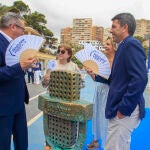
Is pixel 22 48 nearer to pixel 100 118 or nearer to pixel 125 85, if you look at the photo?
pixel 125 85

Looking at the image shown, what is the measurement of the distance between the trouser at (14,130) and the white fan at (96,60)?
35.4 inches

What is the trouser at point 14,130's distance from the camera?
3012 millimetres

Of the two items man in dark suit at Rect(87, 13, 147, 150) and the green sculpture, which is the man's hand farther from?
man in dark suit at Rect(87, 13, 147, 150)

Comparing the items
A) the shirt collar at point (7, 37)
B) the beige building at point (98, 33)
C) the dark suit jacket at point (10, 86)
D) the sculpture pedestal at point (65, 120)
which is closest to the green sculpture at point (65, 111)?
the sculpture pedestal at point (65, 120)

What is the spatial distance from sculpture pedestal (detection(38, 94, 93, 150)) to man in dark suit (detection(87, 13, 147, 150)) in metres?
0.26

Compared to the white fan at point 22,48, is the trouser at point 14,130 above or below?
below

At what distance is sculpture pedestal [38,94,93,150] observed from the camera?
2.84 metres

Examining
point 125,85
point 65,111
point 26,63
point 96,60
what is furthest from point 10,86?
point 125,85

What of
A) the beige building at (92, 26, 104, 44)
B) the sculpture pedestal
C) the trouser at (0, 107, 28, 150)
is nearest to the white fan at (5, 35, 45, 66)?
the sculpture pedestal

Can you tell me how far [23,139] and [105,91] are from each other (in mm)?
1278

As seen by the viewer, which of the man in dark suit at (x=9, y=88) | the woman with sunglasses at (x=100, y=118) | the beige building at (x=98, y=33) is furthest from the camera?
the beige building at (x=98, y=33)

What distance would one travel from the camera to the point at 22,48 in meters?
2.85

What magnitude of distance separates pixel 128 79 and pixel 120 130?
478mm

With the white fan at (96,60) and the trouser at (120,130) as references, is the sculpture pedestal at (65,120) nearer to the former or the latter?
the trouser at (120,130)
